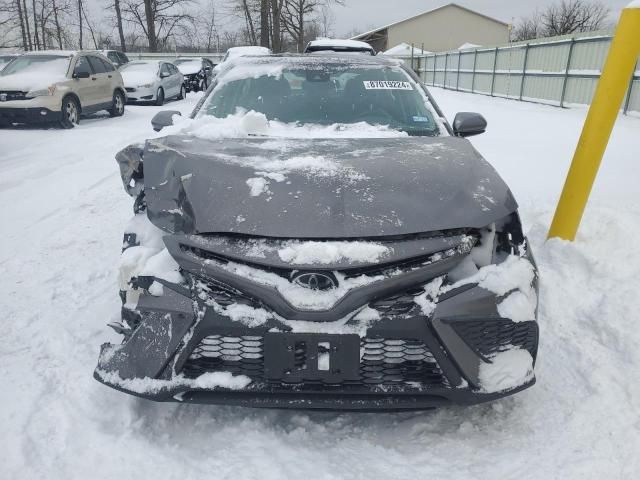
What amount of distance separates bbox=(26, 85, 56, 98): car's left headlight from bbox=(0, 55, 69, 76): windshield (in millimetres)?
663

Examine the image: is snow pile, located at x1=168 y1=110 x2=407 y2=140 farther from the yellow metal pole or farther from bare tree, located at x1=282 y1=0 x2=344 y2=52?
bare tree, located at x1=282 y1=0 x2=344 y2=52

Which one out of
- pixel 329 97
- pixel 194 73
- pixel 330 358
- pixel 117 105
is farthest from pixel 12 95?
pixel 194 73

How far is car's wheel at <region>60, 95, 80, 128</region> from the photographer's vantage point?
10758 mm

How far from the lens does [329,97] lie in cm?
358

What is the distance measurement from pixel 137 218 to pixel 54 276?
1.61 meters

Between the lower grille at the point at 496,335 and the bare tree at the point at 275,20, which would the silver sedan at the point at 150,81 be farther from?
the lower grille at the point at 496,335

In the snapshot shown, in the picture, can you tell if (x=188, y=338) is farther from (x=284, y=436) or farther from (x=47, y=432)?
(x=47, y=432)

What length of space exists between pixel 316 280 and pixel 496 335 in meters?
0.74

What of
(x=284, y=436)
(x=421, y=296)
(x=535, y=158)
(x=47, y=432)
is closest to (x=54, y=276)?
(x=47, y=432)

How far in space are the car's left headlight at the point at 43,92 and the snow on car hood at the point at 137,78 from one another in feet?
18.3

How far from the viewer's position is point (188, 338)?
1.93m

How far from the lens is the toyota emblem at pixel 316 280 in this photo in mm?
1898

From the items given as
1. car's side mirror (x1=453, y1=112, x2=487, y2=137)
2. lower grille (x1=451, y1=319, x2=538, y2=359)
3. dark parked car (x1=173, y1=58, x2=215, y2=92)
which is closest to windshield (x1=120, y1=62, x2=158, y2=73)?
dark parked car (x1=173, y1=58, x2=215, y2=92)

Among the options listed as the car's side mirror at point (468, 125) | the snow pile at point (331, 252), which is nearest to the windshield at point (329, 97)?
the car's side mirror at point (468, 125)
